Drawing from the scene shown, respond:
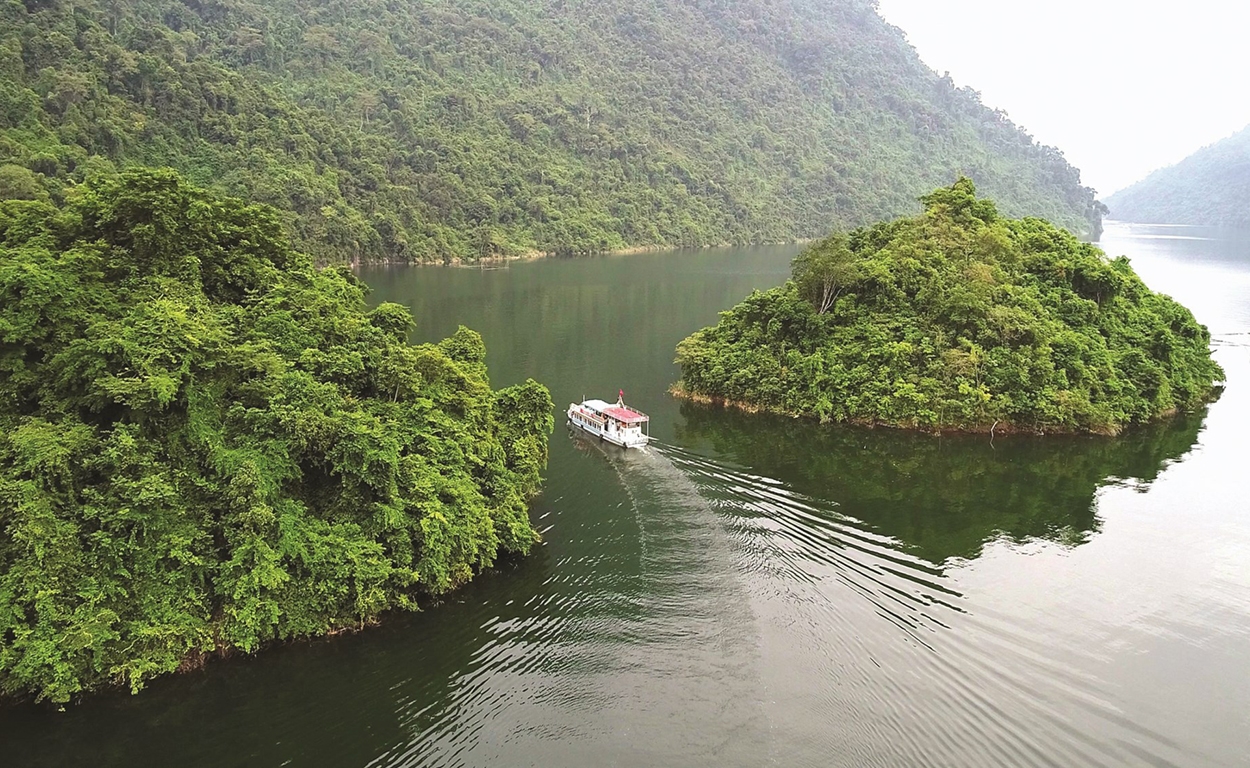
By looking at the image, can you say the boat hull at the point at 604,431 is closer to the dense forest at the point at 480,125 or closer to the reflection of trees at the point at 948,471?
the reflection of trees at the point at 948,471

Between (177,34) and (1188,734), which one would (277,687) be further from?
(177,34)

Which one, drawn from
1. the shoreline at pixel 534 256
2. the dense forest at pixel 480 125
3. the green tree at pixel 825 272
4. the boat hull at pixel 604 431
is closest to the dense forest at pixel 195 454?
the boat hull at pixel 604 431

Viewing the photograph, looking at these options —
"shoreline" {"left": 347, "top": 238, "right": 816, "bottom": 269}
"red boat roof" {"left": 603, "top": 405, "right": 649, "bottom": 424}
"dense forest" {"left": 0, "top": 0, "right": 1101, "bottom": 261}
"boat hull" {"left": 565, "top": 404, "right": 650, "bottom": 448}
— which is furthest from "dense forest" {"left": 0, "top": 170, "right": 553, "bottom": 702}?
"shoreline" {"left": 347, "top": 238, "right": 816, "bottom": 269}

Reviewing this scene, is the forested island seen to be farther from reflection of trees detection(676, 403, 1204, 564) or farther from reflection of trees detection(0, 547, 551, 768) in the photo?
reflection of trees detection(0, 547, 551, 768)

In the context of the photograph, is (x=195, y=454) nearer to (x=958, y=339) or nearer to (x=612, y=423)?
(x=612, y=423)

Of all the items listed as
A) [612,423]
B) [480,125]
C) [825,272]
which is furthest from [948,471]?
[480,125]
